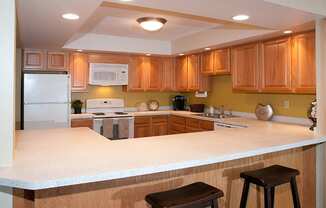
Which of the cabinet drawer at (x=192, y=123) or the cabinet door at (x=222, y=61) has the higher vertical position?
the cabinet door at (x=222, y=61)

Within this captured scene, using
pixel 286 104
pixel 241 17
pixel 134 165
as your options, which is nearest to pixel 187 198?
pixel 134 165

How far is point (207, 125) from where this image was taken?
4.36 metres

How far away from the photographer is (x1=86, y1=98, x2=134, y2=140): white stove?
4.70 m

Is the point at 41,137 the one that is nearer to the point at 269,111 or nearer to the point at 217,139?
the point at 217,139

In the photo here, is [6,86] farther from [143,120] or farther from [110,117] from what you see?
[143,120]

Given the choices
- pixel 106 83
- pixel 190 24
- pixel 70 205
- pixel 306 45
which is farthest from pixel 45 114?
pixel 306 45

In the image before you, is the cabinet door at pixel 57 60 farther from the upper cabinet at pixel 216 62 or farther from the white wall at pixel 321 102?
the white wall at pixel 321 102

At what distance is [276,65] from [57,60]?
3540 mm

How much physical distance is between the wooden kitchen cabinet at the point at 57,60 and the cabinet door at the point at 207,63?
244cm

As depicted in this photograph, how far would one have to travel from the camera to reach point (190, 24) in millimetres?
4027

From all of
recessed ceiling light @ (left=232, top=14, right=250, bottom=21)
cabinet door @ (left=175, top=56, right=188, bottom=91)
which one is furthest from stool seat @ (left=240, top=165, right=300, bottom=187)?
cabinet door @ (left=175, top=56, right=188, bottom=91)

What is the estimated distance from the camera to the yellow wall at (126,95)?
5.28 meters

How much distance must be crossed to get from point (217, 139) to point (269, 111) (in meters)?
1.86

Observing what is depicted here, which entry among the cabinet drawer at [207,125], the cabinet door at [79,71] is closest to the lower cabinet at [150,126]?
the cabinet drawer at [207,125]
